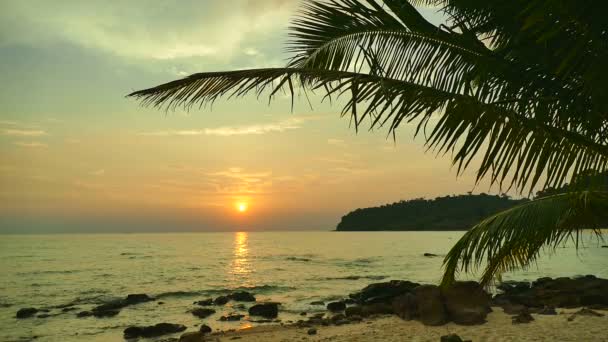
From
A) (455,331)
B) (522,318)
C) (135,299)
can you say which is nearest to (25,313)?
(135,299)

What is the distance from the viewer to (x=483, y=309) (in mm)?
16141

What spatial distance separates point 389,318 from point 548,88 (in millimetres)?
14540

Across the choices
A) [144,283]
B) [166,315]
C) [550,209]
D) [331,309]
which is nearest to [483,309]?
[331,309]

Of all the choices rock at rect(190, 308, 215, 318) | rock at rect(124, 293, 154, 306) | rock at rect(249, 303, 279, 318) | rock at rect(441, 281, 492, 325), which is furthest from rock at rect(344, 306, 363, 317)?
rock at rect(124, 293, 154, 306)

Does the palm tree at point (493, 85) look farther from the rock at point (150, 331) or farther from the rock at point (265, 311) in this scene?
the rock at point (265, 311)

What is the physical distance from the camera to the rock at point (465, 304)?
1544 centimetres

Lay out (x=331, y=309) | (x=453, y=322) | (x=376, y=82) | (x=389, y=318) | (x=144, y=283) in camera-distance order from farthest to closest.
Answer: (x=144, y=283)
(x=331, y=309)
(x=389, y=318)
(x=453, y=322)
(x=376, y=82)

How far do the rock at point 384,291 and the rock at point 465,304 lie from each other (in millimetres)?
6987

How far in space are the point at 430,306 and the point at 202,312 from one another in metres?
12.0

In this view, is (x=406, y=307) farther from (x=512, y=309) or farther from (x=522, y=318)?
(x=522, y=318)

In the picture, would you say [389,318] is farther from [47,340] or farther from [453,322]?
[47,340]

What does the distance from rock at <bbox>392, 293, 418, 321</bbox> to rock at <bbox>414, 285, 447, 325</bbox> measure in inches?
10.8

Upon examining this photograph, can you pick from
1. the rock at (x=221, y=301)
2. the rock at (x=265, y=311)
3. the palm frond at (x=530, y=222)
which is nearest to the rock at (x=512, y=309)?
the rock at (x=265, y=311)

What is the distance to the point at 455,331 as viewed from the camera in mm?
14344
